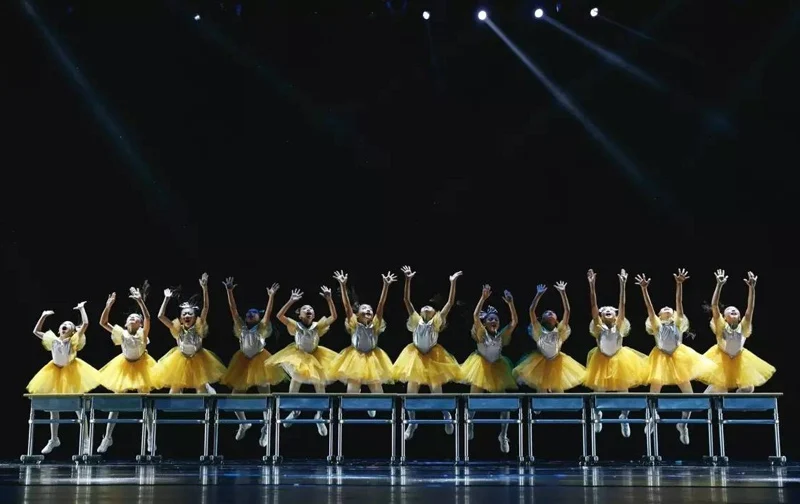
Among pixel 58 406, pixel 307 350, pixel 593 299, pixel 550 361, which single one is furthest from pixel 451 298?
pixel 58 406

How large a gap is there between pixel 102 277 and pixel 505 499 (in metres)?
6.54

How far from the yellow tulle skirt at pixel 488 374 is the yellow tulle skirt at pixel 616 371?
2.40 feet

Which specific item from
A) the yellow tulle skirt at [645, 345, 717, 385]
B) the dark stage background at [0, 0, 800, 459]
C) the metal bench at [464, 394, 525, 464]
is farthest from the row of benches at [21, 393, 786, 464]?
the dark stage background at [0, 0, 800, 459]

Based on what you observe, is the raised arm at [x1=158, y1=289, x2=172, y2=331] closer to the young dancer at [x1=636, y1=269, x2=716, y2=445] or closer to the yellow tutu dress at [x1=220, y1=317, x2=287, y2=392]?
the yellow tutu dress at [x1=220, y1=317, x2=287, y2=392]

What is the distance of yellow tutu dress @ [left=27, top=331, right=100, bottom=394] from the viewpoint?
9422 mm

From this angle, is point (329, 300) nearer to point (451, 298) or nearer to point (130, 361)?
point (451, 298)

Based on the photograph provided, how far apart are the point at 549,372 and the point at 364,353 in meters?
1.75

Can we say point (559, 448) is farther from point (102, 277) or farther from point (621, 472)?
point (102, 277)

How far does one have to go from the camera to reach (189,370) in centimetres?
946

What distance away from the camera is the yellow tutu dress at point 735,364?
8.98 m

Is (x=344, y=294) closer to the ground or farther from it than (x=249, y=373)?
farther from it

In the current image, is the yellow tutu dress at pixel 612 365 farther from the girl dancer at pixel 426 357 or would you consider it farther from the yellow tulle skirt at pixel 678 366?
the girl dancer at pixel 426 357

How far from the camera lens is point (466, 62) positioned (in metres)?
10.0

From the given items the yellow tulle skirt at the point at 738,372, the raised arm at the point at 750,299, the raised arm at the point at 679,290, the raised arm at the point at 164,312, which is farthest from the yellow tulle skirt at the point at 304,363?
the raised arm at the point at 750,299
